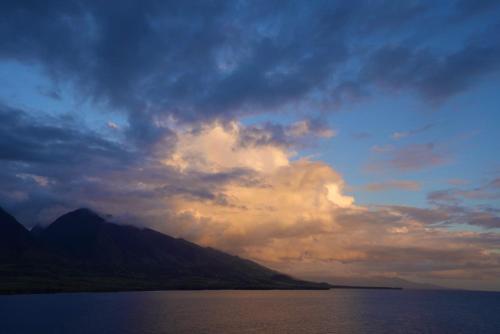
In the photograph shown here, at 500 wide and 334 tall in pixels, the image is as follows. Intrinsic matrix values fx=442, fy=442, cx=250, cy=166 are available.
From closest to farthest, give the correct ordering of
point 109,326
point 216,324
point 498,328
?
point 109,326
point 216,324
point 498,328

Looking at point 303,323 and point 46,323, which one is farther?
point 303,323

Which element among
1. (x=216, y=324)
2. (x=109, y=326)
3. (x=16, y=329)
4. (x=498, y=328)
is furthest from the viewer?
(x=498, y=328)

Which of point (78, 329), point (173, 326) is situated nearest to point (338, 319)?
point (173, 326)

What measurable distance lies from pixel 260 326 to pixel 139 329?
45350 millimetres

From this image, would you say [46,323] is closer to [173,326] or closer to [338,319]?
[173,326]

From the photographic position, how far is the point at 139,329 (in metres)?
150

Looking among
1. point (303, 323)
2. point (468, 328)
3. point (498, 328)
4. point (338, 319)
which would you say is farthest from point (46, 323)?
point (498, 328)

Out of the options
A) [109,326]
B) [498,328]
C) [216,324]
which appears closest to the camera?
[109,326]

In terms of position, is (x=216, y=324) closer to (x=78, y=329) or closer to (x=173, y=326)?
(x=173, y=326)

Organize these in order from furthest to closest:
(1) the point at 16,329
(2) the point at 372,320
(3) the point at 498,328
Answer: (2) the point at 372,320, (3) the point at 498,328, (1) the point at 16,329

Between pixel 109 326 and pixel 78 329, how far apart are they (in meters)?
12.5

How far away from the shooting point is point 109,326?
521 feet

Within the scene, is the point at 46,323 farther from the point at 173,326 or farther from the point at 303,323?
the point at 303,323

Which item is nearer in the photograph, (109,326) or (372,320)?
(109,326)
